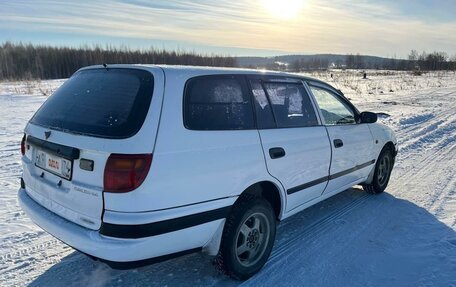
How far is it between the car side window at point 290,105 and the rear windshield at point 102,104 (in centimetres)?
134

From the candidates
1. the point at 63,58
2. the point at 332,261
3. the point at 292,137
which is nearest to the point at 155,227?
the point at 292,137

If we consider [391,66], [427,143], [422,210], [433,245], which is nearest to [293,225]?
[433,245]

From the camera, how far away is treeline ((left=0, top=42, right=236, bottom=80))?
51.6 m

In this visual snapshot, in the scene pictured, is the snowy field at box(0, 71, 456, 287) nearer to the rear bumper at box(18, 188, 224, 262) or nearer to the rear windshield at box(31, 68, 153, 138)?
the rear bumper at box(18, 188, 224, 262)

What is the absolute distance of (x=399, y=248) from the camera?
12.3ft

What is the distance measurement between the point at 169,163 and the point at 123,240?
0.59 m

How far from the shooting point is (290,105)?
12.4 ft

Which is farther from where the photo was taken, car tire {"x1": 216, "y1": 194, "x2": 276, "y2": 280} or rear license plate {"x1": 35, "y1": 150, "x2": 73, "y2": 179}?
car tire {"x1": 216, "y1": 194, "x2": 276, "y2": 280}

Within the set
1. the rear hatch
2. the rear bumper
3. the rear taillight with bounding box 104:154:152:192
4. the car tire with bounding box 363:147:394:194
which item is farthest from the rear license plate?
the car tire with bounding box 363:147:394:194

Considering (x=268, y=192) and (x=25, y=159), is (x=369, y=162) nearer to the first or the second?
(x=268, y=192)

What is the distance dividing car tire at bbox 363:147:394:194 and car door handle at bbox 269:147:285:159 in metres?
2.50

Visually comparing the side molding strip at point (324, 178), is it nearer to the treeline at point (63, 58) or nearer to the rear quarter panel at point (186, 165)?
the rear quarter panel at point (186, 165)

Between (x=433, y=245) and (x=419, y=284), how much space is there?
855 mm

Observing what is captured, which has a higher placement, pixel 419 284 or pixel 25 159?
pixel 25 159
